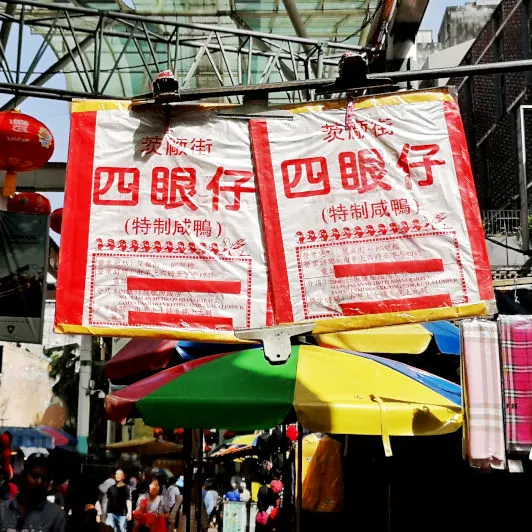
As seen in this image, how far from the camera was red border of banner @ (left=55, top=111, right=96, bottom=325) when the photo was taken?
12.6 feet

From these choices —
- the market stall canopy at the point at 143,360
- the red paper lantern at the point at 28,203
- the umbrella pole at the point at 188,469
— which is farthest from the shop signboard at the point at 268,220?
the red paper lantern at the point at 28,203

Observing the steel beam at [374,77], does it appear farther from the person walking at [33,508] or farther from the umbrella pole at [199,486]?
the umbrella pole at [199,486]

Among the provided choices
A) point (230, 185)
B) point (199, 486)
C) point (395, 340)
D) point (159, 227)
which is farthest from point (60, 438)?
point (230, 185)

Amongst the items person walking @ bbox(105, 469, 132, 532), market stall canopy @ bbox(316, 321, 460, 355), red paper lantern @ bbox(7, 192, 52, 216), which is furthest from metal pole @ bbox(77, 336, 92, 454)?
market stall canopy @ bbox(316, 321, 460, 355)

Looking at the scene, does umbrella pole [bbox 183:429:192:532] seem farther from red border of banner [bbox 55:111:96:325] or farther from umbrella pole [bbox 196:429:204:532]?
red border of banner [bbox 55:111:96:325]

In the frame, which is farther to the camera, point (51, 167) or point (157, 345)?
point (51, 167)

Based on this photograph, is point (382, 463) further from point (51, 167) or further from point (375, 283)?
point (51, 167)

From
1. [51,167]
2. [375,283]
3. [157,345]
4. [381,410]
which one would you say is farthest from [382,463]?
[51,167]

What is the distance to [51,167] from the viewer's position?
52.9 ft

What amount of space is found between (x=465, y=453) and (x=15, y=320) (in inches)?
263

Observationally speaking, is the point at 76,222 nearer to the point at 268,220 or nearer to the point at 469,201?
the point at 268,220

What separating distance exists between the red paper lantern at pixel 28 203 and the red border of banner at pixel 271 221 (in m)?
8.12

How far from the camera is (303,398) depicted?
5.19m

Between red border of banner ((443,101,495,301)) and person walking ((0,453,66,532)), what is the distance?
14.8 ft
